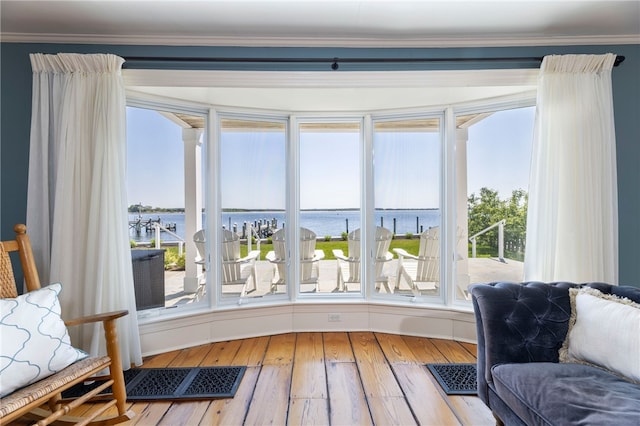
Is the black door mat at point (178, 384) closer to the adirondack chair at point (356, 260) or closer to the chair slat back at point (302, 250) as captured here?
the chair slat back at point (302, 250)

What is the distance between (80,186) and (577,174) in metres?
3.82

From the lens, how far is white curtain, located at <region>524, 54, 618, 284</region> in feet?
8.30

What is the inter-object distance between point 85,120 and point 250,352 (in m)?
2.32

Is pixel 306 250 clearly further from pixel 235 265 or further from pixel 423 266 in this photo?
pixel 423 266

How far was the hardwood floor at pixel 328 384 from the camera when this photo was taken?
2023 millimetres

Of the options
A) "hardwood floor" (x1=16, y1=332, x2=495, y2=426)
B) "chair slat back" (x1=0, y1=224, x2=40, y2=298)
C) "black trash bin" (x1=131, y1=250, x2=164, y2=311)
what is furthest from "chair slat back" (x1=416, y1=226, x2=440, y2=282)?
"chair slat back" (x1=0, y1=224, x2=40, y2=298)

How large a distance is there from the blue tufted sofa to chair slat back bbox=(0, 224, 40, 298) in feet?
9.26

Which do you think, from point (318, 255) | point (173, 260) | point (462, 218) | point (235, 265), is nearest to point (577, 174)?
point (462, 218)

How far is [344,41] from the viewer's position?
273cm

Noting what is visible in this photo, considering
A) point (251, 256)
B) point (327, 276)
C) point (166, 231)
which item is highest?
point (166, 231)

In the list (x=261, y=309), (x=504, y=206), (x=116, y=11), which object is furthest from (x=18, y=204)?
(x=504, y=206)

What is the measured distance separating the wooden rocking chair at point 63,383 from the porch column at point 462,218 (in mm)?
2945

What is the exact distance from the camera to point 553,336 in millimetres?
1839

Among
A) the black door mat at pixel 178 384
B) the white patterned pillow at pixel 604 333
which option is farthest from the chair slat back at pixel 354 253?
the white patterned pillow at pixel 604 333
